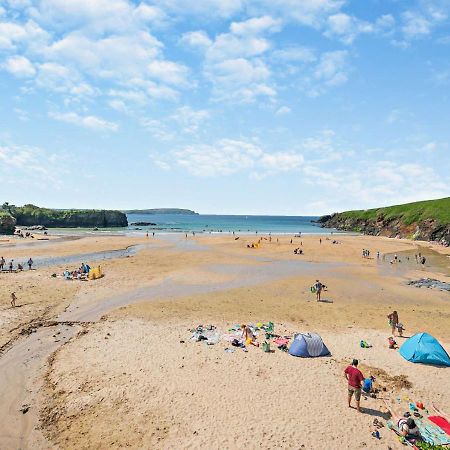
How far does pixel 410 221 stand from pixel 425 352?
8656cm

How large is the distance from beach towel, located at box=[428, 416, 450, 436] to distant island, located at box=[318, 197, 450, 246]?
68.2 m

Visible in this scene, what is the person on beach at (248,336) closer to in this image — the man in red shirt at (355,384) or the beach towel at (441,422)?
the man in red shirt at (355,384)

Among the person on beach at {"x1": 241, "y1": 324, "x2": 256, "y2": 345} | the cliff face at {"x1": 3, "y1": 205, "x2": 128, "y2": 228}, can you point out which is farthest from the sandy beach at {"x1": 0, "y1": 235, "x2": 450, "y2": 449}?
the cliff face at {"x1": 3, "y1": 205, "x2": 128, "y2": 228}

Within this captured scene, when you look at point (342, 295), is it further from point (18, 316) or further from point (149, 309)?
point (18, 316)

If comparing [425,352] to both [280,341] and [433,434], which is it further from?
[280,341]

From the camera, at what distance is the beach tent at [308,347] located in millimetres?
16062

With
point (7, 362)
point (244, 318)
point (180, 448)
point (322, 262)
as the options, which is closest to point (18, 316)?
point (7, 362)

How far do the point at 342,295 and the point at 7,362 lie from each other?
23648 millimetres

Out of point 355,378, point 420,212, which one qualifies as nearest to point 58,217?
point 420,212

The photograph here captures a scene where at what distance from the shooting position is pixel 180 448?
10.0m

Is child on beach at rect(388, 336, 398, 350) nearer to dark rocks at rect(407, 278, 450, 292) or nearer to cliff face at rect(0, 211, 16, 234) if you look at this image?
dark rocks at rect(407, 278, 450, 292)

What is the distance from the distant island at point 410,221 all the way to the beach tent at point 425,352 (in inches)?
2486

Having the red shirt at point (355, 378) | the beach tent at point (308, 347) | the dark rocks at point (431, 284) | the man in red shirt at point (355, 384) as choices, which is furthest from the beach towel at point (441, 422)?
the dark rocks at point (431, 284)

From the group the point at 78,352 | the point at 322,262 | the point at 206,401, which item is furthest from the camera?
the point at 322,262
